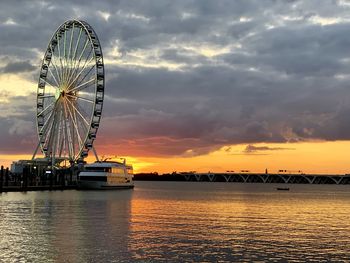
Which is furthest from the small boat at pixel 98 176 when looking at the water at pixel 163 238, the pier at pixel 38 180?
the water at pixel 163 238

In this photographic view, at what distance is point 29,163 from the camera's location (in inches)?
6831

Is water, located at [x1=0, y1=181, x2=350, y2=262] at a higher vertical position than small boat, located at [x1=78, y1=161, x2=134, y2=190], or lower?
lower

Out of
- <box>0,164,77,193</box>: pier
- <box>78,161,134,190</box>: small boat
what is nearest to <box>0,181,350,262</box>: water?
<box>0,164,77,193</box>: pier

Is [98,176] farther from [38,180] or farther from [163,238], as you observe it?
[163,238]

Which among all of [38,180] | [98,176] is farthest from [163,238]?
[38,180]

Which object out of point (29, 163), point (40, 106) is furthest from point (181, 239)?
point (29, 163)

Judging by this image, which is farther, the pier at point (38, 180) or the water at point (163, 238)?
the pier at point (38, 180)

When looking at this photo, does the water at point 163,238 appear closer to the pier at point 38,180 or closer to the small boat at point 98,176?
the pier at point 38,180

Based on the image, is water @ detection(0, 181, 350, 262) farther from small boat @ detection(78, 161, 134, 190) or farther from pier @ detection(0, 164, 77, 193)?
small boat @ detection(78, 161, 134, 190)

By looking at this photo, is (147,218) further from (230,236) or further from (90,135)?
(90,135)

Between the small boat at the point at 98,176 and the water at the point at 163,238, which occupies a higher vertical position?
the small boat at the point at 98,176

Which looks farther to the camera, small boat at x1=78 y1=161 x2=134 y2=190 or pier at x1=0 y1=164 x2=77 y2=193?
small boat at x1=78 y1=161 x2=134 y2=190

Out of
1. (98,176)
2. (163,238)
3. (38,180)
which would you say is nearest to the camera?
(163,238)

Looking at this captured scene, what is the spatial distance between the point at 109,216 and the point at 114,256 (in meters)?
34.9
